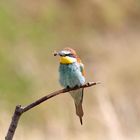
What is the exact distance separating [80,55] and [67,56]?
3.76 m

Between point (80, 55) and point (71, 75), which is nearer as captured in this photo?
point (71, 75)

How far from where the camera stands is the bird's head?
1490 millimetres

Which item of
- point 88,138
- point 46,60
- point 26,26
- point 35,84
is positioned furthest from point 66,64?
point 26,26

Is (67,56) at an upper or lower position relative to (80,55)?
lower

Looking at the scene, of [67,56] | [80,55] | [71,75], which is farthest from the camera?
[80,55]

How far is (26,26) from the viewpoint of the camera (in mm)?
Result: 5391

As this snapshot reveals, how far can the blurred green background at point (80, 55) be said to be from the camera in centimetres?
388

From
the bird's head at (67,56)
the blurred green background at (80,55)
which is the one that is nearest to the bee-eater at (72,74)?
the bird's head at (67,56)

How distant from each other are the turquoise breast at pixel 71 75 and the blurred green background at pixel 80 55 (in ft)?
4.18

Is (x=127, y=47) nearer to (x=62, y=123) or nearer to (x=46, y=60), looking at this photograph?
(x=46, y=60)

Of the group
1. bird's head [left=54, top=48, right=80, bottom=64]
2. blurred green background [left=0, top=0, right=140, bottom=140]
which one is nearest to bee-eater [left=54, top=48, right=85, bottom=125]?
bird's head [left=54, top=48, right=80, bottom=64]

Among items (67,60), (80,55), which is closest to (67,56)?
(67,60)

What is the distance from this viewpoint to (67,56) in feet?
5.02

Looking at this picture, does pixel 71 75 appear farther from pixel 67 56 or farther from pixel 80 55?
pixel 80 55
